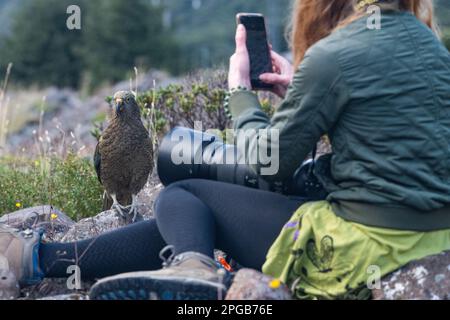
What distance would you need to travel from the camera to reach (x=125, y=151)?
15.2 ft

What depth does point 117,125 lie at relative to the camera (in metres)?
4.61

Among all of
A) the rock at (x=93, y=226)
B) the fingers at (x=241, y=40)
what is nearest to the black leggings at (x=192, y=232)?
the fingers at (x=241, y=40)

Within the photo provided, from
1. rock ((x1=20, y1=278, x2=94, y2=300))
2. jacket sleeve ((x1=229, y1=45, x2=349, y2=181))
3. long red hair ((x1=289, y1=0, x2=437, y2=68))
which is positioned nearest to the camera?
jacket sleeve ((x1=229, y1=45, x2=349, y2=181))

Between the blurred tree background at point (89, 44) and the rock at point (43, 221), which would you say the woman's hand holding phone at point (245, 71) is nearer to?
the rock at point (43, 221)

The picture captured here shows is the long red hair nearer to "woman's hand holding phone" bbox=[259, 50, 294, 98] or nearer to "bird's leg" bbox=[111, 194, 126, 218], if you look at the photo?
"woman's hand holding phone" bbox=[259, 50, 294, 98]

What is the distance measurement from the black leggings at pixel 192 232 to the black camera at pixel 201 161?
10cm

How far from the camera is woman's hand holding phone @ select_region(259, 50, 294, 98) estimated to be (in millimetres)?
3438

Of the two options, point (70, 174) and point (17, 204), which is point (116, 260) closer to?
point (17, 204)

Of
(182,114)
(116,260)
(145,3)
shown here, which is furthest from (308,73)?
(145,3)

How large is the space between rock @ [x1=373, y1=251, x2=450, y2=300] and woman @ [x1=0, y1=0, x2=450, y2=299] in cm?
4

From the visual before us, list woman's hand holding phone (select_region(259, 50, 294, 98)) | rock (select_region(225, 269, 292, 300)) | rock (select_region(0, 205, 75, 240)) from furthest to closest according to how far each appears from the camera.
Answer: rock (select_region(0, 205, 75, 240)), woman's hand holding phone (select_region(259, 50, 294, 98)), rock (select_region(225, 269, 292, 300))

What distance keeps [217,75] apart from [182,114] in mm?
549

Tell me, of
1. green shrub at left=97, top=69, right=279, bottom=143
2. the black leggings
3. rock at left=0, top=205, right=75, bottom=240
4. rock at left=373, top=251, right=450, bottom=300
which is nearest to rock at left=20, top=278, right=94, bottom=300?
the black leggings

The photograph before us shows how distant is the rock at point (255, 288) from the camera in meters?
2.97
